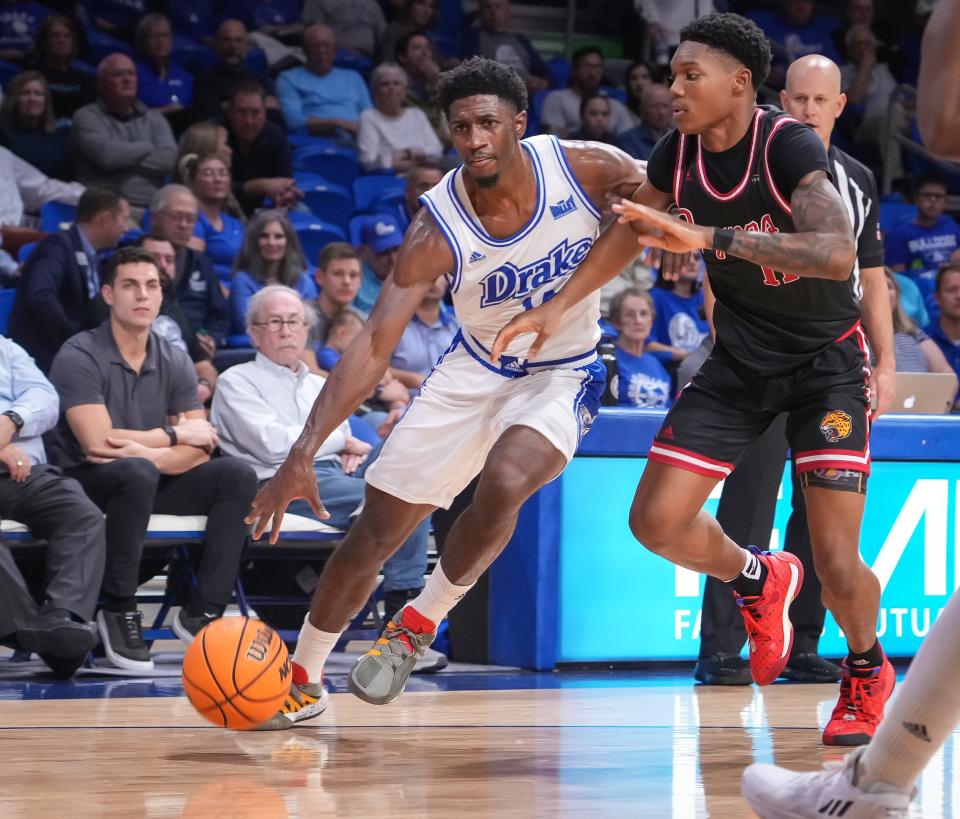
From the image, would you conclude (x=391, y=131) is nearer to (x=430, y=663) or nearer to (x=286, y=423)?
(x=286, y=423)

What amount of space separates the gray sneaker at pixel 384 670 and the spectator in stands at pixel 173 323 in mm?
3030

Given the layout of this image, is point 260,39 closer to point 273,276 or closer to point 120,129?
point 120,129

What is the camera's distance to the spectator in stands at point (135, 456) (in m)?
5.75

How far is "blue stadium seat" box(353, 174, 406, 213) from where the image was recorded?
31.9ft

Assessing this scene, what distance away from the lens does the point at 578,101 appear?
36.0 feet

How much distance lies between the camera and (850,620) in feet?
13.4

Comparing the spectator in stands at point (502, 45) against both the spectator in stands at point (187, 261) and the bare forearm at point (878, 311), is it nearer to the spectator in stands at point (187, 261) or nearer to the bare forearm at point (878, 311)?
the spectator in stands at point (187, 261)

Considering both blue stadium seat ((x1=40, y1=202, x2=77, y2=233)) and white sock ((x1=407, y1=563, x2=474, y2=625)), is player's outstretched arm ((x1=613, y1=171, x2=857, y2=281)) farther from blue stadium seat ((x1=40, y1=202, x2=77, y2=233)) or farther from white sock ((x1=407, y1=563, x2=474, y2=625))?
blue stadium seat ((x1=40, y1=202, x2=77, y2=233))

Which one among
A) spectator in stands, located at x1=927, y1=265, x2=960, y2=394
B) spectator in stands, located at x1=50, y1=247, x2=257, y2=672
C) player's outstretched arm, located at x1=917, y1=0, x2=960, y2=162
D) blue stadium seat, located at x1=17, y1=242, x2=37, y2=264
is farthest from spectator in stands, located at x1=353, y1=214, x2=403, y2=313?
player's outstretched arm, located at x1=917, y1=0, x2=960, y2=162

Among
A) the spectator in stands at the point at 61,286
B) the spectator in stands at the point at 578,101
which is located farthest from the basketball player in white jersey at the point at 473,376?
the spectator in stands at the point at 578,101

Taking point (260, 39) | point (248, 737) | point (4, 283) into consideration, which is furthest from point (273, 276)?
point (248, 737)

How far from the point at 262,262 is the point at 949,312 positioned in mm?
4150

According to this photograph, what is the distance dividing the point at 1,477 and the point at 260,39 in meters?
5.59

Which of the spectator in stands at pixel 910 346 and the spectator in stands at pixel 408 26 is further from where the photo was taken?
the spectator in stands at pixel 408 26
